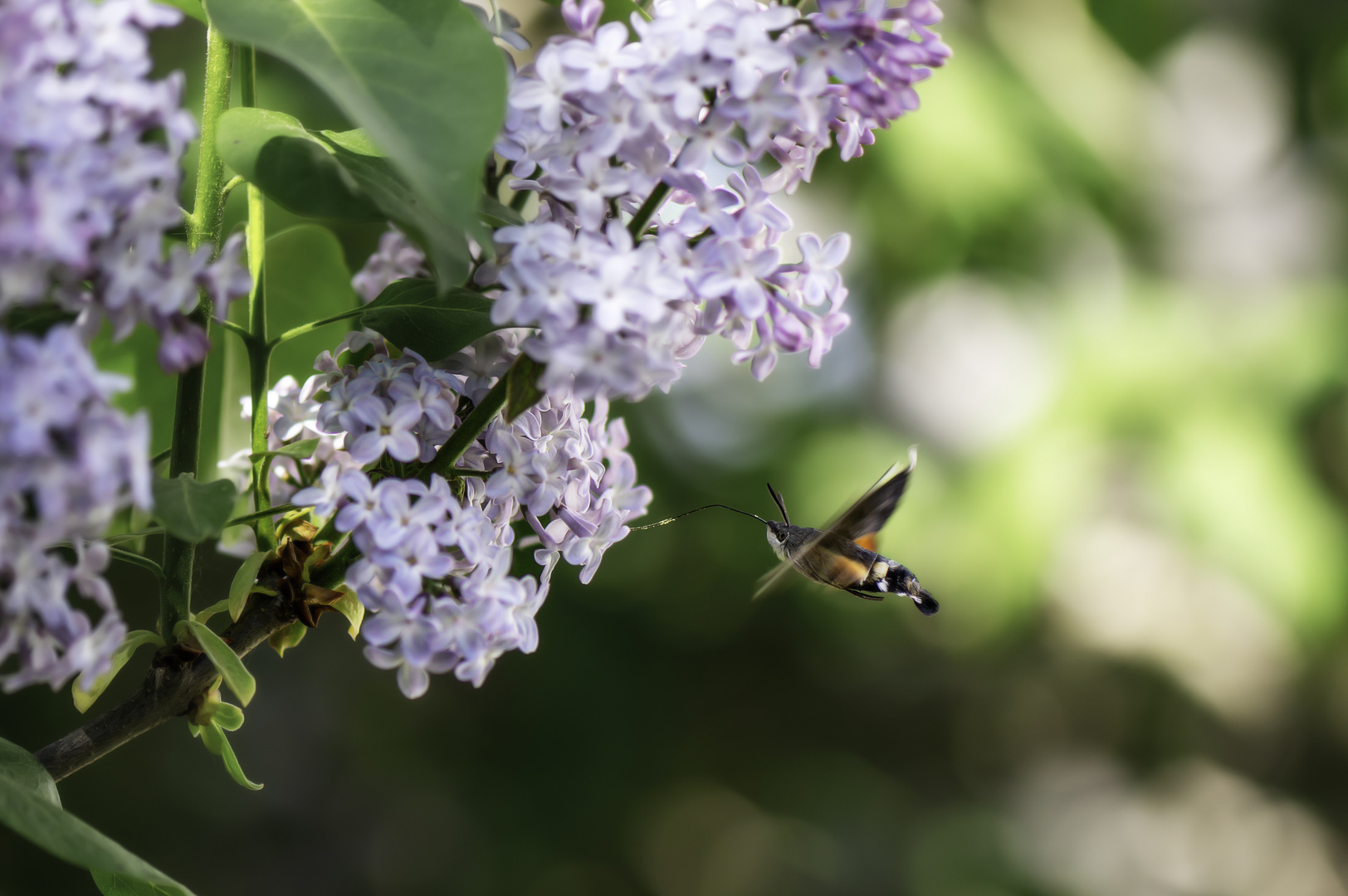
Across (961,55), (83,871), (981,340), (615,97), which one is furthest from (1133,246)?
(83,871)

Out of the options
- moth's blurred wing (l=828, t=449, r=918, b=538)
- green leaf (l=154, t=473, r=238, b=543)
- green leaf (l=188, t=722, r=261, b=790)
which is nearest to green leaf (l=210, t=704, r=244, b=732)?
green leaf (l=188, t=722, r=261, b=790)

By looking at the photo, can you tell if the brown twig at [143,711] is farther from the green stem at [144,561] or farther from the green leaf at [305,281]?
the green leaf at [305,281]

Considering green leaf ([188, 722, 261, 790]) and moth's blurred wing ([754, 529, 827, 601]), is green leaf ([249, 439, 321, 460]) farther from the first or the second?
moth's blurred wing ([754, 529, 827, 601])

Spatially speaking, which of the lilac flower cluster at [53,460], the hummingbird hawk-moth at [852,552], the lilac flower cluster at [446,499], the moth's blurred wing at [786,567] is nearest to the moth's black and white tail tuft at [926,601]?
the hummingbird hawk-moth at [852,552]

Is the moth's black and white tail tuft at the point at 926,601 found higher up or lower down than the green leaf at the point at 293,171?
lower down

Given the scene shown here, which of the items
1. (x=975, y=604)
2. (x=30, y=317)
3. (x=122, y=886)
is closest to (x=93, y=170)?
(x=30, y=317)

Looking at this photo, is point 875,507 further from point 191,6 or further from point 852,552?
point 191,6
